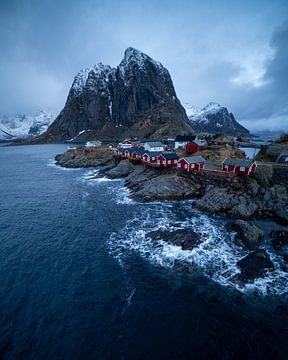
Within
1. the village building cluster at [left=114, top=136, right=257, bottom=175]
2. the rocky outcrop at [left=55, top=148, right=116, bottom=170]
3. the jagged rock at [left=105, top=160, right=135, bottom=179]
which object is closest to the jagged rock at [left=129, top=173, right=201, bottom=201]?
the village building cluster at [left=114, top=136, right=257, bottom=175]

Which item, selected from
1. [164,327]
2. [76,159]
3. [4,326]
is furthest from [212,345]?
[76,159]

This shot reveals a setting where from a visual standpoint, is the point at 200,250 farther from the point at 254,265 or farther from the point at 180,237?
the point at 254,265

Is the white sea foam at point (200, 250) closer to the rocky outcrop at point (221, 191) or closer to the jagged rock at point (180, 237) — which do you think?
the jagged rock at point (180, 237)

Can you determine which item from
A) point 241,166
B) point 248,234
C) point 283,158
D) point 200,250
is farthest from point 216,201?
point 283,158

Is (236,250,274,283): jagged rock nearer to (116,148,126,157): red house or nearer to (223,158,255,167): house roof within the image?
(223,158,255,167): house roof

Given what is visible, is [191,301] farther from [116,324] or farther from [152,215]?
[152,215]

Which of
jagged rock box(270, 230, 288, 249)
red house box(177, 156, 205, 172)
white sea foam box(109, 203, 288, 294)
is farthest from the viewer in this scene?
red house box(177, 156, 205, 172)
